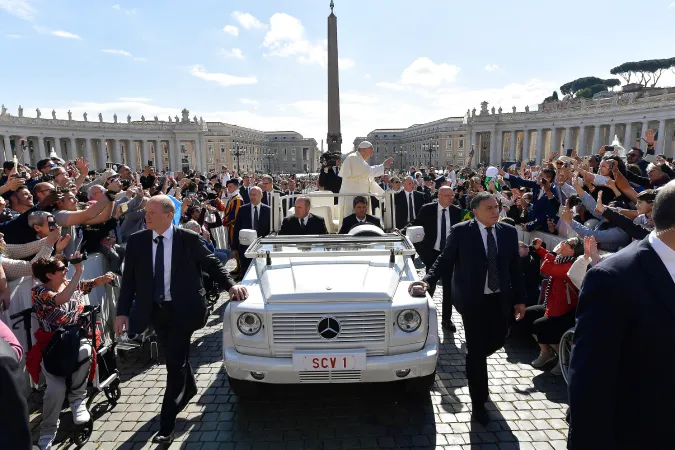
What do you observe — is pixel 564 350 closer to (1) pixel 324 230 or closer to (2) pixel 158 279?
(1) pixel 324 230

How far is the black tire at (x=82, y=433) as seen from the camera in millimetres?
3770

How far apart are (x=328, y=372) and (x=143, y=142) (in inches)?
3535

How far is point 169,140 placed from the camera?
8931 centimetres

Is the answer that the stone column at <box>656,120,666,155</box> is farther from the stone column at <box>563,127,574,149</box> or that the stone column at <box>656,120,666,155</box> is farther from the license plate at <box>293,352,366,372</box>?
the license plate at <box>293,352,366,372</box>

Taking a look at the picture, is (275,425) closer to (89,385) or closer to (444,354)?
(89,385)

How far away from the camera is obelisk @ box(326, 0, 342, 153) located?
74.2 ft

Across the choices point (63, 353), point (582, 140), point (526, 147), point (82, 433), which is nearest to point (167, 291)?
point (63, 353)

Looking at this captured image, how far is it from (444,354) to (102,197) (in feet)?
15.6

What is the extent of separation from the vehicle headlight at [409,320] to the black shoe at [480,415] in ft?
3.45

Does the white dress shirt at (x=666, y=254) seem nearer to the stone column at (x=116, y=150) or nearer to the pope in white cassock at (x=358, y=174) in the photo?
the pope in white cassock at (x=358, y=174)

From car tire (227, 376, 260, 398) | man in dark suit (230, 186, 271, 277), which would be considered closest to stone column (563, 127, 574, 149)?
man in dark suit (230, 186, 271, 277)

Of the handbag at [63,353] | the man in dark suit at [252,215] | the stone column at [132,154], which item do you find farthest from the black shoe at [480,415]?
the stone column at [132,154]

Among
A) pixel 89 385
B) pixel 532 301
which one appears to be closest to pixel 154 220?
pixel 89 385

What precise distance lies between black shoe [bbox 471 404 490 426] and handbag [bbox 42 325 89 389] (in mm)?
3835
